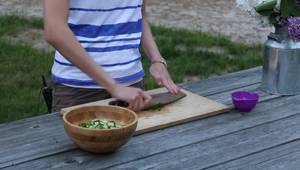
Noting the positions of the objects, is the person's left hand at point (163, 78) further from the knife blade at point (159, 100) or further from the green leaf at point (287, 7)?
the green leaf at point (287, 7)

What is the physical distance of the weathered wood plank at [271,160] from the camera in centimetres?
185

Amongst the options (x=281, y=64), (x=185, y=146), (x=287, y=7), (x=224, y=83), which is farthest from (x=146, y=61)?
(x=185, y=146)

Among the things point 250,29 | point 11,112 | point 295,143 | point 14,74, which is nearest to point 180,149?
point 295,143

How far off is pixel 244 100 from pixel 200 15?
454 centimetres

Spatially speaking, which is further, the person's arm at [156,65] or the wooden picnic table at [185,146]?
the person's arm at [156,65]

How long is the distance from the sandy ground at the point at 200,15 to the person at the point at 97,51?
11.9ft

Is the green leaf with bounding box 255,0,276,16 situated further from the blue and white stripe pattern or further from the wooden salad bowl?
the wooden salad bowl

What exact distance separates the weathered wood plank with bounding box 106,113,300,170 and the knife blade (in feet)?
0.84

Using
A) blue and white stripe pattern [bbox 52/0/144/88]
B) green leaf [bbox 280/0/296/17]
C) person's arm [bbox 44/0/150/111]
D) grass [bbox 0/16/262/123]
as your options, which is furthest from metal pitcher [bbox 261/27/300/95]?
grass [bbox 0/16/262/123]

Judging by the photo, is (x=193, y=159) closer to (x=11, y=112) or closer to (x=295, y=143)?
(x=295, y=143)

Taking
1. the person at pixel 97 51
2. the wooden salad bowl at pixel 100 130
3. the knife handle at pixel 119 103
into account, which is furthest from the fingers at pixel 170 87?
the wooden salad bowl at pixel 100 130

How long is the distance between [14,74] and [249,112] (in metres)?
2.87

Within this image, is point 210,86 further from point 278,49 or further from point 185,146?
point 185,146

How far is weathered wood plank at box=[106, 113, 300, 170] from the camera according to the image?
1.84 metres
